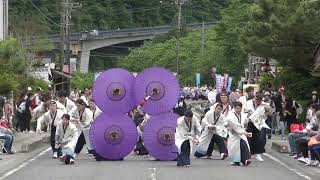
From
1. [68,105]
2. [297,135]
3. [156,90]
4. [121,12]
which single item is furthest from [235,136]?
[121,12]

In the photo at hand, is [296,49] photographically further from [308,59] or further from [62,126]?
[62,126]

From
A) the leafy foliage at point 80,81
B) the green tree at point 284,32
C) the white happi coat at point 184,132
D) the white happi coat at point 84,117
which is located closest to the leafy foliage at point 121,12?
the leafy foliage at point 80,81

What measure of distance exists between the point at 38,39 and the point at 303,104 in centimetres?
3925

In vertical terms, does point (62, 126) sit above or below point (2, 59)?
below

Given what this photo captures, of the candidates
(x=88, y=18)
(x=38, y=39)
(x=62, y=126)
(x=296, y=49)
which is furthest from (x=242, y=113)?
(x=88, y=18)

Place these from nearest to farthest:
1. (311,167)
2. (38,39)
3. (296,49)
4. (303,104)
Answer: (311,167) → (296,49) → (303,104) → (38,39)

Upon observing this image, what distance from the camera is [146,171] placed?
17109mm

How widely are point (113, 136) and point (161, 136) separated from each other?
1.31m

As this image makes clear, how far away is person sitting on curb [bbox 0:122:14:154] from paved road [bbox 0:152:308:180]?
4.67 ft

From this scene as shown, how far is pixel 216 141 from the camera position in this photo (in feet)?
67.4

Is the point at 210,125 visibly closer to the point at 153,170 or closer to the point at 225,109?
the point at 225,109

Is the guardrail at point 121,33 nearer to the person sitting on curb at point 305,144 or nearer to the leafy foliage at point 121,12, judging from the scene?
the leafy foliage at point 121,12

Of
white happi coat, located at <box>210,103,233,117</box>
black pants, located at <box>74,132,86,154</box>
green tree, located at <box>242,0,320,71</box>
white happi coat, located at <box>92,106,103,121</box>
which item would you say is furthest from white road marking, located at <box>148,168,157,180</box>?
green tree, located at <box>242,0,320,71</box>

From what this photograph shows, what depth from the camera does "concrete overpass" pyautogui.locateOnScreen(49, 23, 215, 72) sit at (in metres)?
101
